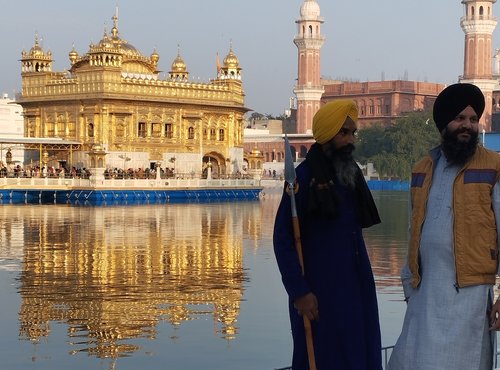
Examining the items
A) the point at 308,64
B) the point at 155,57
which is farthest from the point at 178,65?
the point at 308,64

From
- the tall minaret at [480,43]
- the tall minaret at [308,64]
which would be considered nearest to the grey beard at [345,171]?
the tall minaret at [480,43]

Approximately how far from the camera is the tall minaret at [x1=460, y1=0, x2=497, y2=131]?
2852 inches

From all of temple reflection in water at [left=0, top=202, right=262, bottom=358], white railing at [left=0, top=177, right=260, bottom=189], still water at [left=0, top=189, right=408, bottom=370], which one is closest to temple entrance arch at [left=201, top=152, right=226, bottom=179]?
white railing at [left=0, top=177, right=260, bottom=189]

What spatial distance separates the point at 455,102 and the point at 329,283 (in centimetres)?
91

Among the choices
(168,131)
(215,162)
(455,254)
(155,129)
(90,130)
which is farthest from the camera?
(215,162)

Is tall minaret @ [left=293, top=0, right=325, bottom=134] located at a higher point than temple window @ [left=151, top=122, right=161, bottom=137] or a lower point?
higher

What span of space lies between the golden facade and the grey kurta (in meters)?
40.2

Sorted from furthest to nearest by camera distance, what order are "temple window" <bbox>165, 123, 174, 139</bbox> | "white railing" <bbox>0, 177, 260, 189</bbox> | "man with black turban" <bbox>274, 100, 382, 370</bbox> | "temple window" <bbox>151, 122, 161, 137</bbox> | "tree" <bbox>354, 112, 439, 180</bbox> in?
1. "tree" <bbox>354, 112, 439, 180</bbox>
2. "temple window" <bbox>165, 123, 174, 139</bbox>
3. "temple window" <bbox>151, 122, 161, 137</bbox>
4. "white railing" <bbox>0, 177, 260, 189</bbox>
5. "man with black turban" <bbox>274, 100, 382, 370</bbox>

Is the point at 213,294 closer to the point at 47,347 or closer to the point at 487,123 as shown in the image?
the point at 47,347

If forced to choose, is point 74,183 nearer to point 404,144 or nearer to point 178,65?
point 178,65

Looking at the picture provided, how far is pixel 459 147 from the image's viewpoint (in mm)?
4285

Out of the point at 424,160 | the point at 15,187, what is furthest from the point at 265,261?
the point at 15,187

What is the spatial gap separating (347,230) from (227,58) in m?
49.2

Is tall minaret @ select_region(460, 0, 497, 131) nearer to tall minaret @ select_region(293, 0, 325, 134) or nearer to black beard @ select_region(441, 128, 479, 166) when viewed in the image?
tall minaret @ select_region(293, 0, 325, 134)
